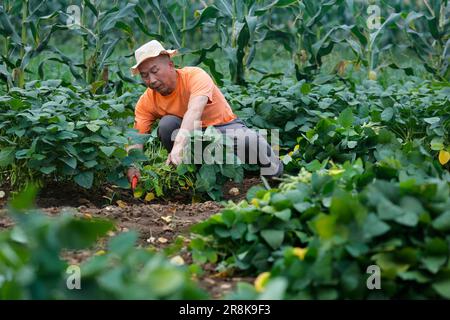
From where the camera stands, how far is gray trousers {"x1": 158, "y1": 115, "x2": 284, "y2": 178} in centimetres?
577

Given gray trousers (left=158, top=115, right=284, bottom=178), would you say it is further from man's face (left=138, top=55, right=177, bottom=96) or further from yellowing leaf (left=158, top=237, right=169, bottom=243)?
yellowing leaf (left=158, top=237, right=169, bottom=243)

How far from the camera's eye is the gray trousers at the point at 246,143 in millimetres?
5773

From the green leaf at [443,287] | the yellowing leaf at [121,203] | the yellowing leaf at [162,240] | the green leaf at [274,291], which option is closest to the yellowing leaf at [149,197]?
the yellowing leaf at [121,203]

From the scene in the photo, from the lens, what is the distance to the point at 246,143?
19.1ft

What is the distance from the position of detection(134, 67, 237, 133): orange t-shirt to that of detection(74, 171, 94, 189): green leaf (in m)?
0.67

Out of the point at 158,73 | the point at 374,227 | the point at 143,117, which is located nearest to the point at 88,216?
the point at 158,73

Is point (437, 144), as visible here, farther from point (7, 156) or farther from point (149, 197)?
point (7, 156)

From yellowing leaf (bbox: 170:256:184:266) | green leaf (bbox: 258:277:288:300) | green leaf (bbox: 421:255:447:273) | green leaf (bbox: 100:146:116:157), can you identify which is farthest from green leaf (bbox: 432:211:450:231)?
green leaf (bbox: 100:146:116:157)

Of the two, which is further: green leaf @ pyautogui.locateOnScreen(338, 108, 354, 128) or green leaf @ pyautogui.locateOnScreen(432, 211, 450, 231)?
green leaf @ pyautogui.locateOnScreen(338, 108, 354, 128)

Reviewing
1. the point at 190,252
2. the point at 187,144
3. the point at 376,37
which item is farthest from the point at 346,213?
the point at 376,37

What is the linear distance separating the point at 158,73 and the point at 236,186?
1046 mm
